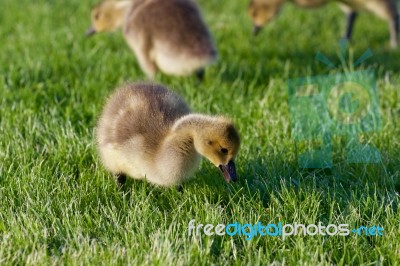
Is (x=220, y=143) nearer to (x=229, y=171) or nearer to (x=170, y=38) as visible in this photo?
(x=229, y=171)

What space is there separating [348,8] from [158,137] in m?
3.87

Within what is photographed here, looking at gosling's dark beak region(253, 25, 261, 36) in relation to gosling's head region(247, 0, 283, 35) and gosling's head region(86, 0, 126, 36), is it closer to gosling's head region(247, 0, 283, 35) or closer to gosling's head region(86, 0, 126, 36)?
gosling's head region(247, 0, 283, 35)

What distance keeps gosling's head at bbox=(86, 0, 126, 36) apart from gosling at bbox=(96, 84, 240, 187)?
2312 millimetres

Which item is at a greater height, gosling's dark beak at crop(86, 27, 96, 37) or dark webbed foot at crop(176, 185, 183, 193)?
dark webbed foot at crop(176, 185, 183, 193)

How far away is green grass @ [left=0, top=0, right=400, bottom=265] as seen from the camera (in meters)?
2.73

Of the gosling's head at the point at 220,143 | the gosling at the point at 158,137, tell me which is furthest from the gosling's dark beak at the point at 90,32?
the gosling's head at the point at 220,143

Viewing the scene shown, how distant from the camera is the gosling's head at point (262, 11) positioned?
625 cm

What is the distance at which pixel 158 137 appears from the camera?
3082mm

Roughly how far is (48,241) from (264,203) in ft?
3.25

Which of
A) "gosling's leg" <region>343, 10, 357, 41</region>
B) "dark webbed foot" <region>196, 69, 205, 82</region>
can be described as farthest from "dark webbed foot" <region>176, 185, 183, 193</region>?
"gosling's leg" <region>343, 10, 357, 41</region>

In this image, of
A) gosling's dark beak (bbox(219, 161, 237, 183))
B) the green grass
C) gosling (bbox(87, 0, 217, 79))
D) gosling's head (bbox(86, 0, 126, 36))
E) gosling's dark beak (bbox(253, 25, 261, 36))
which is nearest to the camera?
the green grass

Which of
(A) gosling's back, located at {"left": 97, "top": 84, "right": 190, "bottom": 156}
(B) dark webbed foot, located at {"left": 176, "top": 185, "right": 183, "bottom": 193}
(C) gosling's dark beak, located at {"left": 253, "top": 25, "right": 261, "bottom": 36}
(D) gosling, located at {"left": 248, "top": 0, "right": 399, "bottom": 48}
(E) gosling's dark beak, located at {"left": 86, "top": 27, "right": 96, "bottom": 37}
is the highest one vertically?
(A) gosling's back, located at {"left": 97, "top": 84, "right": 190, "bottom": 156}

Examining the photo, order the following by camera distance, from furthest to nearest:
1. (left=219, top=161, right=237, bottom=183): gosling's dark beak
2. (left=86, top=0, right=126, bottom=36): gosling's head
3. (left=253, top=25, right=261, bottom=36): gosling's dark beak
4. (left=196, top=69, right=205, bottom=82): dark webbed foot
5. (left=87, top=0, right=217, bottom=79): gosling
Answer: (left=253, top=25, right=261, bottom=36): gosling's dark beak < (left=86, top=0, right=126, bottom=36): gosling's head < (left=196, top=69, right=205, bottom=82): dark webbed foot < (left=87, top=0, right=217, bottom=79): gosling < (left=219, top=161, right=237, bottom=183): gosling's dark beak

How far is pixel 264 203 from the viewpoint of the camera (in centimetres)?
317
